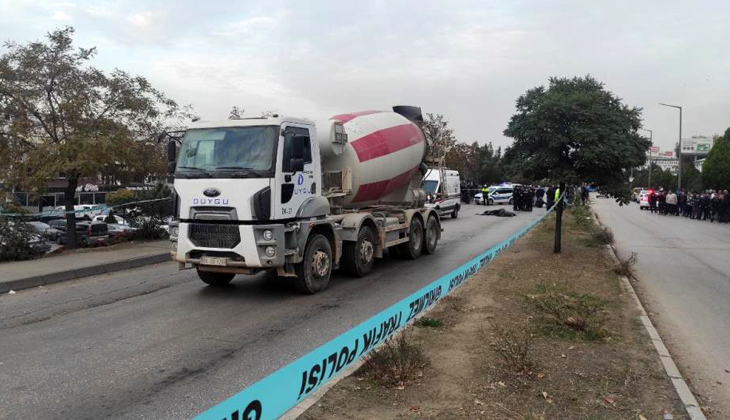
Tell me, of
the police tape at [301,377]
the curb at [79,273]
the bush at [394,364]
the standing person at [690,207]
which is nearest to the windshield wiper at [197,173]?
the curb at [79,273]

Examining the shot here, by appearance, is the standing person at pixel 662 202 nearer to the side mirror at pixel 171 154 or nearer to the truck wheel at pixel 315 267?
the truck wheel at pixel 315 267

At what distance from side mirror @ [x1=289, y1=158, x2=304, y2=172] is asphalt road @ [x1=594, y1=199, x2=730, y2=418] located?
547cm

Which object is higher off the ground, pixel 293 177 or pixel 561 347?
pixel 293 177

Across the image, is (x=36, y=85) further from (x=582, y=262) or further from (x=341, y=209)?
(x=582, y=262)

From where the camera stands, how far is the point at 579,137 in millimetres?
10797

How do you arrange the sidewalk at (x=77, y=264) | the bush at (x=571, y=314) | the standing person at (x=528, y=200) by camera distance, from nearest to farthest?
the bush at (x=571, y=314) → the sidewalk at (x=77, y=264) → the standing person at (x=528, y=200)

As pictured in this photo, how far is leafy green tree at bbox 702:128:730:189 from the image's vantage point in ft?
133

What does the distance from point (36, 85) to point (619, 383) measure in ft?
46.3

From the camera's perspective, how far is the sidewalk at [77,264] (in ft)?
31.7

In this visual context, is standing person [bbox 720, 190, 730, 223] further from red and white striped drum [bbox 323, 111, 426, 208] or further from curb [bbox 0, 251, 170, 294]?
curb [bbox 0, 251, 170, 294]

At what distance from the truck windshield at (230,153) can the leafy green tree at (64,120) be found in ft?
17.9

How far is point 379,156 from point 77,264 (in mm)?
6800

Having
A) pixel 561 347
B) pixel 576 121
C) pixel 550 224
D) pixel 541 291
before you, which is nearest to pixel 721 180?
pixel 550 224

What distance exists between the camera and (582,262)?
36.8 ft
